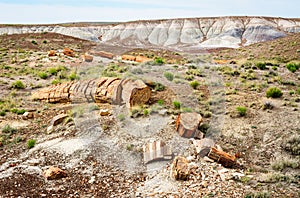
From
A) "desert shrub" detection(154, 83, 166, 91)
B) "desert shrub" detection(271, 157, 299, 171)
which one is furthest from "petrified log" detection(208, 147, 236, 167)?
"desert shrub" detection(154, 83, 166, 91)

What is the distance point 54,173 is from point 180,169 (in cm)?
321

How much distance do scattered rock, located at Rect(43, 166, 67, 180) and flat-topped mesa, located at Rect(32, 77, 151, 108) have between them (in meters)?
3.80

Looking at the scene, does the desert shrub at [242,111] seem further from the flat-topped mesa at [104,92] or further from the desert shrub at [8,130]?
the desert shrub at [8,130]

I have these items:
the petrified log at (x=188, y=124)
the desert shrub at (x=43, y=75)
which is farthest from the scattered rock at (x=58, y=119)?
the desert shrub at (x=43, y=75)

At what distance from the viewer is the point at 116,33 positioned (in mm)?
76812

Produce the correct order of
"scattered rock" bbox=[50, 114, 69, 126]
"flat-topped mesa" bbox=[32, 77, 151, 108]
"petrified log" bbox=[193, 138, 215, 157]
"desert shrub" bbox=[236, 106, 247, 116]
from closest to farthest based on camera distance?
"petrified log" bbox=[193, 138, 215, 157] < "desert shrub" bbox=[236, 106, 247, 116] < "scattered rock" bbox=[50, 114, 69, 126] < "flat-topped mesa" bbox=[32, 77, 151, 108]

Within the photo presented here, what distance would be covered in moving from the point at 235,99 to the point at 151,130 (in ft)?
15.6

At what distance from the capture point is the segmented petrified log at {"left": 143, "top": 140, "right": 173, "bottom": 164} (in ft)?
26.1

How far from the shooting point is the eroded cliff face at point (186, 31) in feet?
224

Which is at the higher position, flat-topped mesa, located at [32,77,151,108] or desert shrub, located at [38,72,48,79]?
flat-topped mesa, located at [32,77,151,108]

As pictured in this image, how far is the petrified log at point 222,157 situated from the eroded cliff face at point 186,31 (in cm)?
5956

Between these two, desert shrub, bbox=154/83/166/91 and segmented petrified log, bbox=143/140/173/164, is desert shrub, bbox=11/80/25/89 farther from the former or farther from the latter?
segmented petrified log, bbox=143/140/173/164

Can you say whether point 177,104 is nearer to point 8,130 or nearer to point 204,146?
point 204,146

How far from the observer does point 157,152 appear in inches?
317
